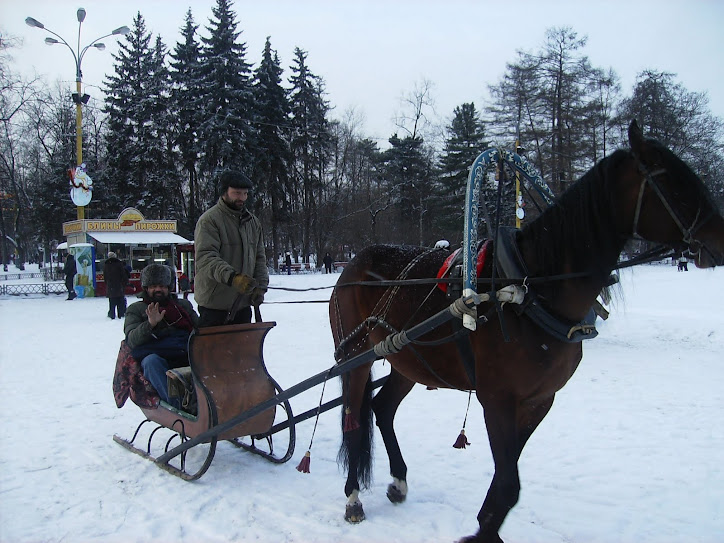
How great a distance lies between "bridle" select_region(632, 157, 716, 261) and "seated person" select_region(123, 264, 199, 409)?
3.45 m

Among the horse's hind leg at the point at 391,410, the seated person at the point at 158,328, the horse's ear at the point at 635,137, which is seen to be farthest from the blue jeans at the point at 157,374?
the horse's ear at the point at 635,137

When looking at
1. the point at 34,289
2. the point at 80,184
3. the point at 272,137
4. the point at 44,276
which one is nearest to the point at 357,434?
the point at 80,184

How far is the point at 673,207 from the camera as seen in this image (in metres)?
2.30

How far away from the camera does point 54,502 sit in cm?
356

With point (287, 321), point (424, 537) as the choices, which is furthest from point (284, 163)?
point (424, 537)

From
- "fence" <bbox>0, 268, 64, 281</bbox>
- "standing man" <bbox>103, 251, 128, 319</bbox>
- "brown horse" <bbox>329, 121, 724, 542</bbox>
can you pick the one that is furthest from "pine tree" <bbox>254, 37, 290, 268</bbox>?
"brown horse" <bbox>329, 121, 724, 542</bbox>

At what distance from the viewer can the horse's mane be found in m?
2.55

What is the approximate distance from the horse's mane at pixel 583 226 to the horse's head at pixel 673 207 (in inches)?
5.2

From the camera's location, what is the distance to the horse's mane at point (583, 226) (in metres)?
2.55

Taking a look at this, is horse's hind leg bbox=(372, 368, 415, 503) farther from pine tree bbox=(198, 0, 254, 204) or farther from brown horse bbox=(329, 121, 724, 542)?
pine tree bbox=(198, 0, 254, 204)

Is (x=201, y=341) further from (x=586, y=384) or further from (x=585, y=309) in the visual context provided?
(x=586, y=384)

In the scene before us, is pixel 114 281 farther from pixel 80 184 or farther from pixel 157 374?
pixel 157 374

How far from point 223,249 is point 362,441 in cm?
190

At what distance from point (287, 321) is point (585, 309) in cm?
1163
